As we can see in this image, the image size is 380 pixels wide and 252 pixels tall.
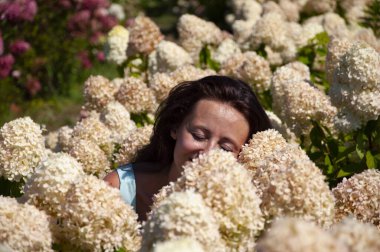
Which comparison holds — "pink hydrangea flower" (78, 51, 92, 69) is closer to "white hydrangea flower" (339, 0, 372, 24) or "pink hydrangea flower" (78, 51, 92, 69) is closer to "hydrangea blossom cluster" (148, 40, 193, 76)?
"white hydrangea flower" (339, 0, 372, 24)

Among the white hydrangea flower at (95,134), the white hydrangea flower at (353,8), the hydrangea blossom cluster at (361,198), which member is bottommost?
the white hydrangea flower at (353,8)

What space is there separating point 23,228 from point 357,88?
5.99 ft

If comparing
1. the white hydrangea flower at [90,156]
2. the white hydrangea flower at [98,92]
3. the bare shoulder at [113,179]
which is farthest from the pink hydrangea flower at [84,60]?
the bare shoulder at [113,179]

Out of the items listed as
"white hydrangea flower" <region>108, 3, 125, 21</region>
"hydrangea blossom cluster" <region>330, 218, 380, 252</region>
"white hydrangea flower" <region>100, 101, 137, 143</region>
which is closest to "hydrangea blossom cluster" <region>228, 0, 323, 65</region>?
"white hydrangea flower" <region>100, 101, 137, 143</region>

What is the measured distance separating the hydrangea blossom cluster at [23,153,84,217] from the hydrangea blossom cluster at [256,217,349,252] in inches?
32.2

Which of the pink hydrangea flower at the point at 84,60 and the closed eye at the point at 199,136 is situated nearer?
the closed eye at the point at 199,136

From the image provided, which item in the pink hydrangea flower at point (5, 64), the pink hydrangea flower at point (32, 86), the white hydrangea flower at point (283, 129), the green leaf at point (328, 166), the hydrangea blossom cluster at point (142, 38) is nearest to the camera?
the green leaf at point (328, 166)

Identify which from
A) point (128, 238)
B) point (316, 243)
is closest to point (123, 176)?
point (128, 238)

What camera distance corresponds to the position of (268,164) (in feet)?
7.38

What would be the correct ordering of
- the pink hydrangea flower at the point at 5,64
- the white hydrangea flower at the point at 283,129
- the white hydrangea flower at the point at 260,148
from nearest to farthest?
1. the white hydrangea flower at the point at 260,148
2. the white hydrangea flower at the point at 283,129
3. the pink hydrangea flower at the point at 5,64

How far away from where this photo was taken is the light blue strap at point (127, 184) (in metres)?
3.27

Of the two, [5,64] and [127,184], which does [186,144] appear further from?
[5,64]

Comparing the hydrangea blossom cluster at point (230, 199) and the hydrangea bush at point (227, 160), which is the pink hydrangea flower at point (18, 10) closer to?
the hydrangea bush at point (227, 160)

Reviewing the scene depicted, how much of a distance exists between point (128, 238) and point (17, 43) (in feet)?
18.3
